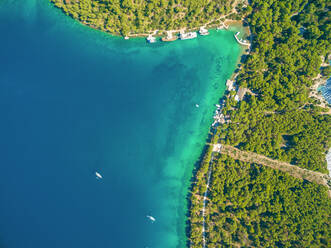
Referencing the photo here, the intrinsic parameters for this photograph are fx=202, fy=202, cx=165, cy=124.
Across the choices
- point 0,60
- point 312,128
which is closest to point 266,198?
point 312,128

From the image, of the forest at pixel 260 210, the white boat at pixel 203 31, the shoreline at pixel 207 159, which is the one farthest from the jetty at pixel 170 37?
the forest at pixel 260 210

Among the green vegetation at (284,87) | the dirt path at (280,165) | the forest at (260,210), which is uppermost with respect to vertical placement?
the green vegetation at (284,87)

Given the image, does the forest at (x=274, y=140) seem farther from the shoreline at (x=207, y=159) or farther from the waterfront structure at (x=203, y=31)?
the waterfront structure at (x=203, y=31)

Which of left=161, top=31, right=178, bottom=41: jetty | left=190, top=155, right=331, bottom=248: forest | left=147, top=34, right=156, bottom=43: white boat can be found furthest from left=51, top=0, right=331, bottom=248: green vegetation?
left=147, top=34, right=156, bottom=43: white boat

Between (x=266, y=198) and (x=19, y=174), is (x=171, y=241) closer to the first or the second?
(x=266, y=198)

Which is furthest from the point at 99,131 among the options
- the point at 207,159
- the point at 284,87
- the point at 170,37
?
the point at 284,87

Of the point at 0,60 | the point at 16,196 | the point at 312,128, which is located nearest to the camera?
the point at 312,128
